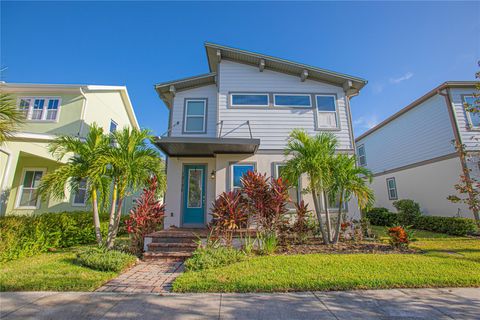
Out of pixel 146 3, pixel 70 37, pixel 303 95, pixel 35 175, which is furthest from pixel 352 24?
pixel 35 175

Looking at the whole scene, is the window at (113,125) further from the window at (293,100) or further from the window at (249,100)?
the window at (293,100)

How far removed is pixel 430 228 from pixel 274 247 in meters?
9.15

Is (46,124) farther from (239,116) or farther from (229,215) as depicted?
(229,215)

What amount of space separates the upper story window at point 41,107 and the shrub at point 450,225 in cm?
2041

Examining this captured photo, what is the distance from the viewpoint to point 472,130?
1023 centimetres

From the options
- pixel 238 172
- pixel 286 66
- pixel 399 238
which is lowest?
pixel 399 238

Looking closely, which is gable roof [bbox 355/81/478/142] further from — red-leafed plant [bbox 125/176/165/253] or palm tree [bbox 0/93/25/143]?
palm tree [bbox 0/93/25/143]

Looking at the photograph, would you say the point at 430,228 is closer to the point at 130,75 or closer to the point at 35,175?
the point at 130,75

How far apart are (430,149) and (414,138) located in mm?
1303

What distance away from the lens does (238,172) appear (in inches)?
345

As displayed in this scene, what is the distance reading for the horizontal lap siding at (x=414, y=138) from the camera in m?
11.0

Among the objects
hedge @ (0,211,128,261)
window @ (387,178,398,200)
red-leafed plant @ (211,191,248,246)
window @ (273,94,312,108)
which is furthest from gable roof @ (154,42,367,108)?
window @ (387,178,398,200)

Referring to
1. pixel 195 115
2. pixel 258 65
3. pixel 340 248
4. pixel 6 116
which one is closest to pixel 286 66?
pixel 258 65

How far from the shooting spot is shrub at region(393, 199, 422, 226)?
11.3 m
